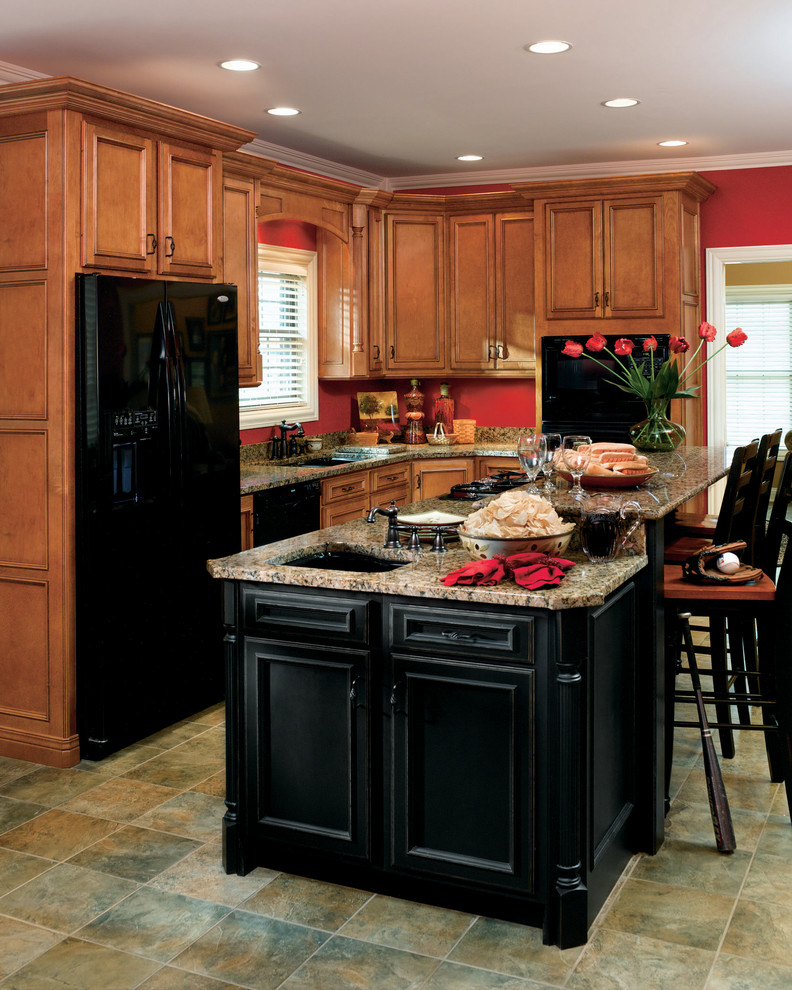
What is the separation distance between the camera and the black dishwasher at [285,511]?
4945 millimetres

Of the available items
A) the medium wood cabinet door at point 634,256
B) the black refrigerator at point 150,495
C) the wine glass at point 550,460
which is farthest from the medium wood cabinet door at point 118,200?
the medium wood cabinet door at point 634,256

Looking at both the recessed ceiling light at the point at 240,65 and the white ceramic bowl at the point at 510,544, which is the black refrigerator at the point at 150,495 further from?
the white ceramic bowl at the point at 510,544

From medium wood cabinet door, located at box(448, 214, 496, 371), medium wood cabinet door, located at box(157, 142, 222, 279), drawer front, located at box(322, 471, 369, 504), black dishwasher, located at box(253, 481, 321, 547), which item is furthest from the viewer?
medium wood cabinet door, located at box(448, 214, 496, 371)

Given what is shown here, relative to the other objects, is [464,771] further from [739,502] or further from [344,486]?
[344,486]

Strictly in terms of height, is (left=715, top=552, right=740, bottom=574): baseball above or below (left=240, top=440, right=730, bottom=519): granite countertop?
below

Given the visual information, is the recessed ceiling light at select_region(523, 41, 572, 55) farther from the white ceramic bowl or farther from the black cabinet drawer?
the black cabinet drawer

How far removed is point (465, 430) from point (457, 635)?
14.5 feet

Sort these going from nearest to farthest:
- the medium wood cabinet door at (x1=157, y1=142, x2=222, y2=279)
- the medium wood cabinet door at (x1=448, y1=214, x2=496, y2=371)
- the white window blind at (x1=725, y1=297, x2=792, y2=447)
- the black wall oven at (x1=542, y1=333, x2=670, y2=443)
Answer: the medium wood cabinet door at (x1=157, y1=142, x2=222, y2=279)
the black wall oven at (x1=542, y1=333, x2=670, y2=443)
the medium wood cabinet door at (x1=448, y1=214, x2=496, y2=371)
the white window blind at (x1=725, y1=297, x2=792, y2=447)

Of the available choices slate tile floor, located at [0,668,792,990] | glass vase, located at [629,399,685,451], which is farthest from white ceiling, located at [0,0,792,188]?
slate tile floor, located at [0,668,792,990]

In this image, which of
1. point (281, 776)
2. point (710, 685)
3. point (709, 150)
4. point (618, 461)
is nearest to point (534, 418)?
point (709, 150)

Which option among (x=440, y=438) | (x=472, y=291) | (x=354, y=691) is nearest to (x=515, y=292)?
(x=472, y=291)

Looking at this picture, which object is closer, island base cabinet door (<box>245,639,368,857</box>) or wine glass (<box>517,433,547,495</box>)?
island base cabinet door (<box>245,639,368,857</box>)

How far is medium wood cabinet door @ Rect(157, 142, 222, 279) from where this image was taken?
418cm

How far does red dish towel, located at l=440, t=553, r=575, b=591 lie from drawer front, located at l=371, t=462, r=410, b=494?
341 centimetres
